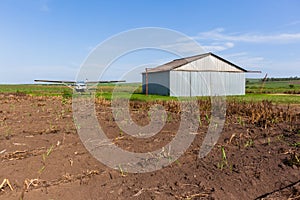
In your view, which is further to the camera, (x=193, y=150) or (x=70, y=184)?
(x=193, y=150)

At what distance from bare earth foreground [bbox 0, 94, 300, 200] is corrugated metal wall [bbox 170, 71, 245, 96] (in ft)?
59.1

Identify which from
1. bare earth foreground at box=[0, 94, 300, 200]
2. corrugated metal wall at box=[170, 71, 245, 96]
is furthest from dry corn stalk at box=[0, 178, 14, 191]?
corrugated metal wall at box=[170, 71, 245, 96]

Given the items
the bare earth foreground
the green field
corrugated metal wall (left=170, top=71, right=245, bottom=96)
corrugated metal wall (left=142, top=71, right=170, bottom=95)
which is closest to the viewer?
the bare earth foreground

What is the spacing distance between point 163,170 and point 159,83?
72.7 feet

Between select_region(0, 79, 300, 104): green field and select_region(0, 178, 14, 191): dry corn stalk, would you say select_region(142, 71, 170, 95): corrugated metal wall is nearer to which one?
select_region(0, 79, 300, 104): green field

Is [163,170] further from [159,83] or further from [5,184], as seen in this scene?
[159,83]

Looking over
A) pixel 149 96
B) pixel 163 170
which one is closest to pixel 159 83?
pixel 149 96

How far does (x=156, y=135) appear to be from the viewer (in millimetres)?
5121

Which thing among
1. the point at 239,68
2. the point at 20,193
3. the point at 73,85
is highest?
the point at 239,68

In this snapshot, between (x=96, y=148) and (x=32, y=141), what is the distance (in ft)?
4.32

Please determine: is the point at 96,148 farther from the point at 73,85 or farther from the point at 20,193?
the point at 73,85

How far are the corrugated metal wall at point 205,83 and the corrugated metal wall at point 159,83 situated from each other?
0.52 meters

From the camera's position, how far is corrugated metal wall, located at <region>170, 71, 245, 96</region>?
915 inches

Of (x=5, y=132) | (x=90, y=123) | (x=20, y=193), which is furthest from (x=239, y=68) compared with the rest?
(x=20, y=193)
